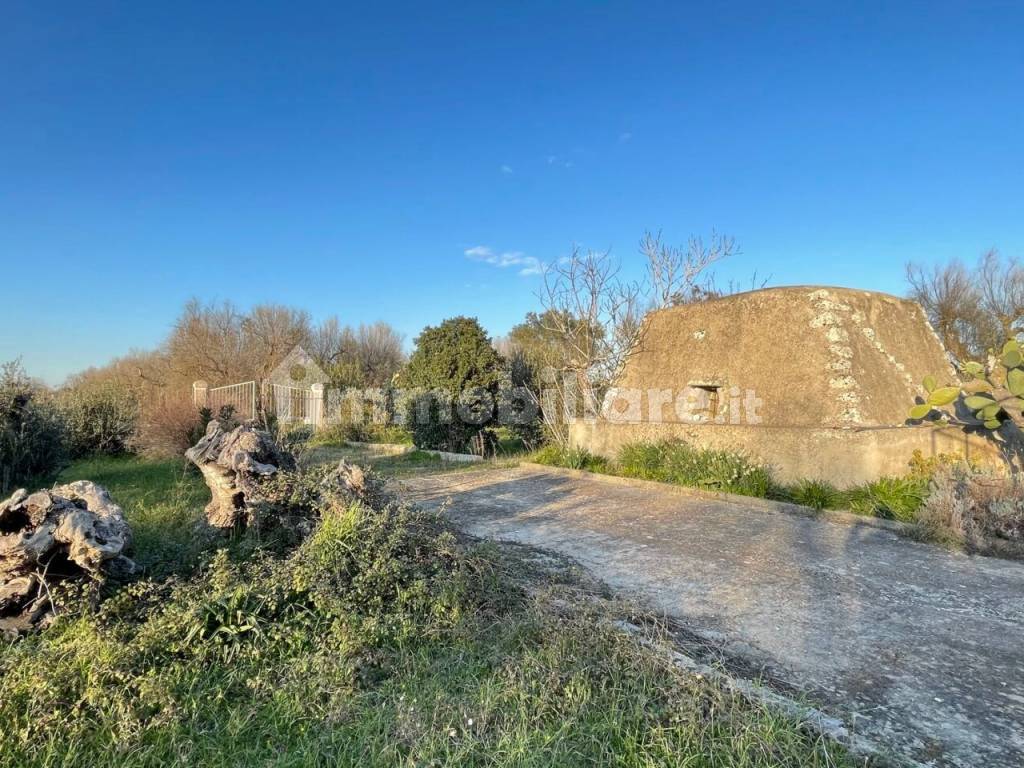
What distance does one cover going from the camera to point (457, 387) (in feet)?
37.1

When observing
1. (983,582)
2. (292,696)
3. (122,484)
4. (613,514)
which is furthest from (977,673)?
(122,484)

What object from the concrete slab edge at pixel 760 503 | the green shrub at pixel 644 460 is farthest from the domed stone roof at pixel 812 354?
the concrete slab edge at pixel 760 503

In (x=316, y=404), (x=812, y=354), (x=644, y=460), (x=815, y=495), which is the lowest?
(x=815, y=495)

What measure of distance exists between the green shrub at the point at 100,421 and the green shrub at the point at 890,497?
12192mm

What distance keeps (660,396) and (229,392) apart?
10871mm

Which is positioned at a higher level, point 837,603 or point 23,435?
point 23,435

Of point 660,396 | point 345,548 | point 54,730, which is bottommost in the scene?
point 54,730

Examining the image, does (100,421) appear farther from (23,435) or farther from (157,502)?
(157,502)

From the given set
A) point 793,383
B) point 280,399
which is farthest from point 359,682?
point 280,399

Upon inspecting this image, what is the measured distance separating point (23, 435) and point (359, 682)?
7.60 meters

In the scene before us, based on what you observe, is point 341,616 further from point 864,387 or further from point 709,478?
point 864,387

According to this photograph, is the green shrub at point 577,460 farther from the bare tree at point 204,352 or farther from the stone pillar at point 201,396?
the bare tree at point 204,352

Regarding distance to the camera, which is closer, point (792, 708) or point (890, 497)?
point (792, 708)

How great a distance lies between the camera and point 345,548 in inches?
120
